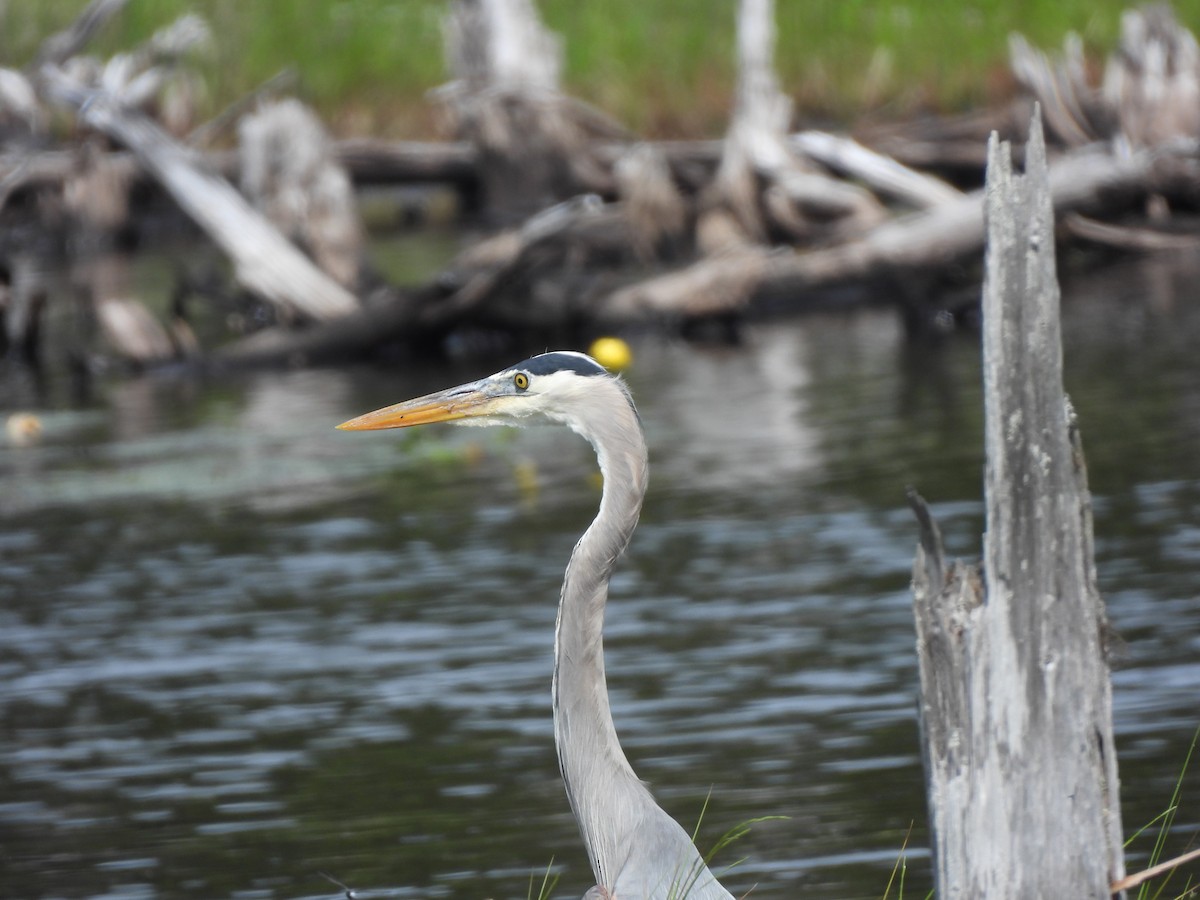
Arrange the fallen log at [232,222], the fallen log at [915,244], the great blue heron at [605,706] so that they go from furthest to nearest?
the fallen log at [915,244], the fallen log at [232,222], the great blue heron at [605,706]

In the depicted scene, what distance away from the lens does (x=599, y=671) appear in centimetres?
389

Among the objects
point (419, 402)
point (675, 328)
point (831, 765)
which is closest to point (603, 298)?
point (675, 328)

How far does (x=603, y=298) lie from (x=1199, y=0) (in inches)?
453

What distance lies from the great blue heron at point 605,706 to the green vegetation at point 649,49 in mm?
18917

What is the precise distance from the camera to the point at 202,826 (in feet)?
19.4

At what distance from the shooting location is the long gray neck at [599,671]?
3850mm

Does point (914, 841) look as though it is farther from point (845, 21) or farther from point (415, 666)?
point (845, 21)

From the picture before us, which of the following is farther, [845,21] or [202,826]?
[845,21]

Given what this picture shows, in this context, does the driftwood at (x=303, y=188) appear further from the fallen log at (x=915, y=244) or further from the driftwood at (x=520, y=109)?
A: the driftwood at (x=520, y=109)

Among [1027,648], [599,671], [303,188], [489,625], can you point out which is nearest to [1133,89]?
[303,188]

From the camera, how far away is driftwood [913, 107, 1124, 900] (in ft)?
11.3

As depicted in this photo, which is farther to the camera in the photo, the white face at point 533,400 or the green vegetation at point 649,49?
the green vegetation at point 649,49

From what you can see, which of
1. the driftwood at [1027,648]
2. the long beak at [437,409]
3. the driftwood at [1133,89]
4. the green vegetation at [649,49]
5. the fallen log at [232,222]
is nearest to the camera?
the driftwood at [1027,648]

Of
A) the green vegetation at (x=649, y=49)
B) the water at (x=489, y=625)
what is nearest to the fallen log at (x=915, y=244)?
the water at (x=489, y=625)
